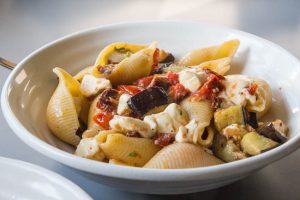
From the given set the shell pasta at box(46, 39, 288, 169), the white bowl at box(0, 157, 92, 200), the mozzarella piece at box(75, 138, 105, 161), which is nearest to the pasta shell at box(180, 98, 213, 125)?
the shell pasta at box(46, 39, 288, 169)

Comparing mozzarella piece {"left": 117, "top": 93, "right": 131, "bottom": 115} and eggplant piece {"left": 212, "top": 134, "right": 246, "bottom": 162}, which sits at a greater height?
mozzarella piece {"left": 117, "top": 93, "right": 131, "bottom": 115}

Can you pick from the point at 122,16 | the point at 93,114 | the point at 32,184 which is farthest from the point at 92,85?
the point at 122,16

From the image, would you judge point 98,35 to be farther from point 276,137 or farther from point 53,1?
point 53,1

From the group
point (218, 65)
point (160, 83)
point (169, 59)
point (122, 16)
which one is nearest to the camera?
point (160, 83)

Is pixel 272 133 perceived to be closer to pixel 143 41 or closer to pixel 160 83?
pixel 160 83

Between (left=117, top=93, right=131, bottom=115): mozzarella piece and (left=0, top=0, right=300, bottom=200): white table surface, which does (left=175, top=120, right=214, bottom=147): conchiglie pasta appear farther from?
(left=0, top=0, right=300, bottom=200): white table surface

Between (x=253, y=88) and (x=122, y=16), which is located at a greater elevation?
(x=253, y=88)

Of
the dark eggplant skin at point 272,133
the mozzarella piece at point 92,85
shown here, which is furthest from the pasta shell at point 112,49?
the dark eggplant skin at point 272,133
